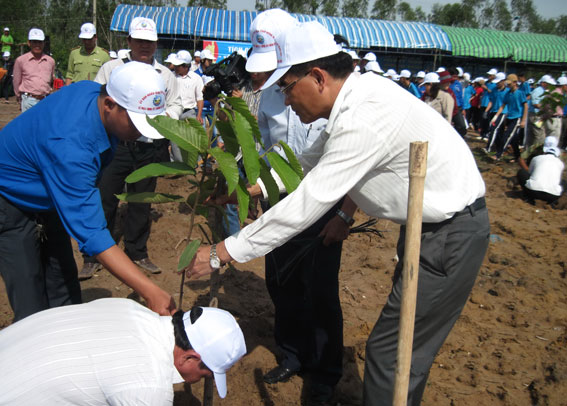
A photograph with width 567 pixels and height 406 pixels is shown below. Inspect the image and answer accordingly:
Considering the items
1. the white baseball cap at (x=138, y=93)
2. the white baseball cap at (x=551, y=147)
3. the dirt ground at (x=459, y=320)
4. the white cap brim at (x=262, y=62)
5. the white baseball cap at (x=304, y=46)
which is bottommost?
the dirt ground at (x=459, y=320)

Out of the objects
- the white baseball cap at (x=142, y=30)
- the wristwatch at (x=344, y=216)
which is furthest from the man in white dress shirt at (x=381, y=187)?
the white baseball cap at (x=142, y=30)

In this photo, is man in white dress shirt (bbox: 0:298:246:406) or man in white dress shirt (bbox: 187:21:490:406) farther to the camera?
man in white dress shirt (bbox: 187:21:490:406)

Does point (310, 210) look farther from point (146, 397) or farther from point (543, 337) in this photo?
point (543, 337)

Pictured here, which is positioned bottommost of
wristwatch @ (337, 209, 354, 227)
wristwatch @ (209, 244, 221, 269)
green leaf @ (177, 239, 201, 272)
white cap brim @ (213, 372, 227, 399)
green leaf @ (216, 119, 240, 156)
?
white cap brim @ (213, 372, 227, 399)

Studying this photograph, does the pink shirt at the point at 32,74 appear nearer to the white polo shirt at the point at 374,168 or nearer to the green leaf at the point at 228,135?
the green leaf at the point at 228,135

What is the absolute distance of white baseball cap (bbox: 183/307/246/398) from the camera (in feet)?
5.58

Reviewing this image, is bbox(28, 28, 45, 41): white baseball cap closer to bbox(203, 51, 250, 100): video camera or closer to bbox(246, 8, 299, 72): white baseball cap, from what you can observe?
bbox(203, 51, 250, 100): video camera

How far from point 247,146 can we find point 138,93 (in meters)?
0.47

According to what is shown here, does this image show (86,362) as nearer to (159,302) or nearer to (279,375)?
(159,302)

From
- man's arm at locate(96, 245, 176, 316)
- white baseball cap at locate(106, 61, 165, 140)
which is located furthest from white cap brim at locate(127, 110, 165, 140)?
man's arm at locate(96, 245, 176, 316)

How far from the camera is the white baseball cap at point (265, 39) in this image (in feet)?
8.00

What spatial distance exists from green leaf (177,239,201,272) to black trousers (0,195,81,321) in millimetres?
894

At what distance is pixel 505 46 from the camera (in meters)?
23.5

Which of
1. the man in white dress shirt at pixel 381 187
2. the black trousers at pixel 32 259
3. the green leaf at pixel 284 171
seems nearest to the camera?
the man in white dress shirt at pixel 381 187
